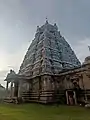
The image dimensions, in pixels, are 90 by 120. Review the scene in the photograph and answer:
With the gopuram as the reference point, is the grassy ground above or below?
below

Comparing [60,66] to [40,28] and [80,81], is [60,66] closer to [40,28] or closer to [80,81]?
[80,81]

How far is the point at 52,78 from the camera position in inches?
1067

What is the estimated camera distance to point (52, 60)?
97.8 ft

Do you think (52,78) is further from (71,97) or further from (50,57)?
(71,97)

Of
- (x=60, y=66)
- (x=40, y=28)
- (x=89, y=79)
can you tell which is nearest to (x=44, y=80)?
(x=60, y=66)

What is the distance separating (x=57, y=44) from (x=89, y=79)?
1517 centimetres

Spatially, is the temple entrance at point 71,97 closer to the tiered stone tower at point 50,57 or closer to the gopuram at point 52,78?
the gopuram at point 52,78

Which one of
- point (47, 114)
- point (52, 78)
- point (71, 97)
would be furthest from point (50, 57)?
point (47, 114)

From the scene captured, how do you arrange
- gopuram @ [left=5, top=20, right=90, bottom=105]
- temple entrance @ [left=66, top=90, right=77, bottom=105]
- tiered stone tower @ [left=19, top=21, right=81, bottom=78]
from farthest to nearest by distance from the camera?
tiered stone tower @ [left=19, top=21, right=81, bottom=78], gopuram @ [left=5, top=20, right=90, bottom=105], temple entrance @ [left=66, top=90, right=77, bottom=105]

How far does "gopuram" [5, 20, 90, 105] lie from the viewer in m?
22.3

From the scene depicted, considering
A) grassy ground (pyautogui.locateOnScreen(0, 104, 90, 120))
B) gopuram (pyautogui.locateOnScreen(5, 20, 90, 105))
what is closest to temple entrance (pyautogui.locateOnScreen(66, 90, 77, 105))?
gopuram (pyautogui.locateOnScreen(5, 20, 90, 105))

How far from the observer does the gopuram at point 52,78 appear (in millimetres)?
22297

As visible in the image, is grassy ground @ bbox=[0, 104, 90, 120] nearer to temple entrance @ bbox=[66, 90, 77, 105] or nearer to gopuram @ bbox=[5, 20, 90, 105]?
temple entrance @ bbox=[66, 90, 77, 105]

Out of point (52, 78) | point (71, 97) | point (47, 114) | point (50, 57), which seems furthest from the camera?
point (50, 57)
